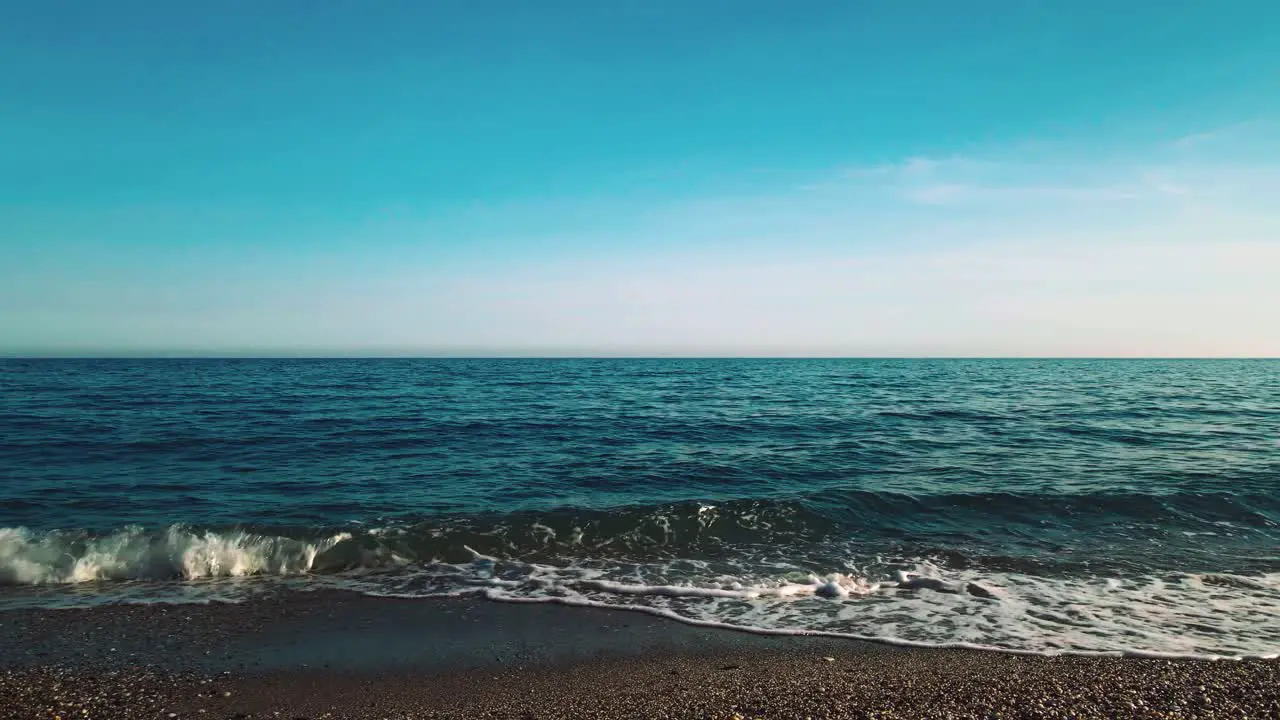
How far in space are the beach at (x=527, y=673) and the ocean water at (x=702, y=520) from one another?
2.14ft

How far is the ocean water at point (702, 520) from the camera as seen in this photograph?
869 cm

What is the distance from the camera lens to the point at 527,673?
21.8 feet

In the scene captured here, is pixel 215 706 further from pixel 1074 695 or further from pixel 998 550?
pixel 998 550

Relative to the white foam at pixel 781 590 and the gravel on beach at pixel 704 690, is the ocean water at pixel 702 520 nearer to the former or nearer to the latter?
the white foam at pixel 781 590

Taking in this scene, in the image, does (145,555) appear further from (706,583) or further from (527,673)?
(706,583)

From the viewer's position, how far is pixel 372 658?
22.7ft

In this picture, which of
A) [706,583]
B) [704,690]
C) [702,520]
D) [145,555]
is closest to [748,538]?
[702,520]

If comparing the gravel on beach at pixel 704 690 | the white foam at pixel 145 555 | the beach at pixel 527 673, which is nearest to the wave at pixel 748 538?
the white foam at pixel 145 555

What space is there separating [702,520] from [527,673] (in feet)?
22.0

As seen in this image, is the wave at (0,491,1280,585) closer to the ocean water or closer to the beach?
the ocean water

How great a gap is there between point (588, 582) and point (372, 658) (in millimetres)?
3367

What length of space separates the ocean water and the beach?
0.65m

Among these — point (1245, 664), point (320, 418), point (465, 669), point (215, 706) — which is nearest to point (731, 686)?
point (465, 669)

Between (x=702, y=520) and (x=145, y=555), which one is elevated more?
(x=145, y=555)
